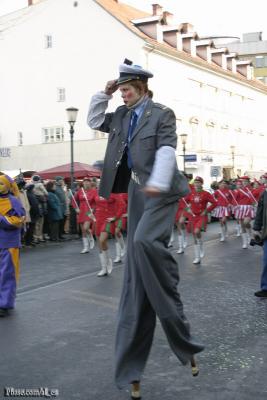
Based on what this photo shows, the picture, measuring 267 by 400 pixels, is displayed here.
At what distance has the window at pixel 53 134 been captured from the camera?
3950 centimetres

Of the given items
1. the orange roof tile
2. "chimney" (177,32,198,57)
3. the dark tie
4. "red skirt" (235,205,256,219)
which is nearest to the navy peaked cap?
the dark tie

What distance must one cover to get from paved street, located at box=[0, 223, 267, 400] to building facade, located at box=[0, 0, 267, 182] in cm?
2591

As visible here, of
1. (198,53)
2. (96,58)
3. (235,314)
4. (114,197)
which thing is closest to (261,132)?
(198,53)

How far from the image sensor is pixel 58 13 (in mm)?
39125

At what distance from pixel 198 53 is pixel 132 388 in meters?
45.6

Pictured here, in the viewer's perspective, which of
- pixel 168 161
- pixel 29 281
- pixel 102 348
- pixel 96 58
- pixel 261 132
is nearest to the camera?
pixel 168 161

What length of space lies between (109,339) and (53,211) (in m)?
11.7

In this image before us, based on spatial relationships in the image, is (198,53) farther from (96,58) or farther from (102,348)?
(102,348)

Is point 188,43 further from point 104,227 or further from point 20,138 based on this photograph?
point 104,227

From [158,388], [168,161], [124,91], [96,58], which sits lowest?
[158,388]

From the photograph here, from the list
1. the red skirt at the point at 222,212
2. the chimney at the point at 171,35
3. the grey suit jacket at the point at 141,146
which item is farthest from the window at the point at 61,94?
the grey suit jacket at the point at 141,146

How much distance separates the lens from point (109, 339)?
228 inches

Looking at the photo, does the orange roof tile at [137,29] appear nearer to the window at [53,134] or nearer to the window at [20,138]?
the window at [53,134]

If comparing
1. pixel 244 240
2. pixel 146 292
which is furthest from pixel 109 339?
pixel 244 240
